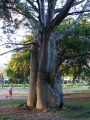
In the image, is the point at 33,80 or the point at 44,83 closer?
the point at 44,83

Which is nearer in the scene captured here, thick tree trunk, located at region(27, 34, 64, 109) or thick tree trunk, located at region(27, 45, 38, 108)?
thick tree trunk, located at region(27, 34, 64, 109)

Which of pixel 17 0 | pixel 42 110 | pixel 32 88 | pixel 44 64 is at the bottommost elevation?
pixel 42 110

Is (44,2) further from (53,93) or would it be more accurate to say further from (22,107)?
(22,107)

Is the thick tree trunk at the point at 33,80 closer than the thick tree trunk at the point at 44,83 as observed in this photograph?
No

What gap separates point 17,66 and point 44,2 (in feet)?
72.8

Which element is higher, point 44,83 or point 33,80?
point 33,80

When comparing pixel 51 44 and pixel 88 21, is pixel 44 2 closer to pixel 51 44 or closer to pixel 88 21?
pixel 51 44

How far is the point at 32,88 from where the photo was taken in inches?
519

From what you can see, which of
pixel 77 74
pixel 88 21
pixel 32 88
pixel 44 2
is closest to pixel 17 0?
pixel 44 2

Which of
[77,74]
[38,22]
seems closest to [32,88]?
[38,22]

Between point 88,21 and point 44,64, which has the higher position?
point 88,21

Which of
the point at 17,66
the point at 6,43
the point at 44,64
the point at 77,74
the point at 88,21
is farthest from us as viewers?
the point at 17,66

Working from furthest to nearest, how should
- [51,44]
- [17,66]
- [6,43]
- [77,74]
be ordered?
[17,66] → [77,74] → [51,44] → [6,43]

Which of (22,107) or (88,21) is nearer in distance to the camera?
(22,107)
